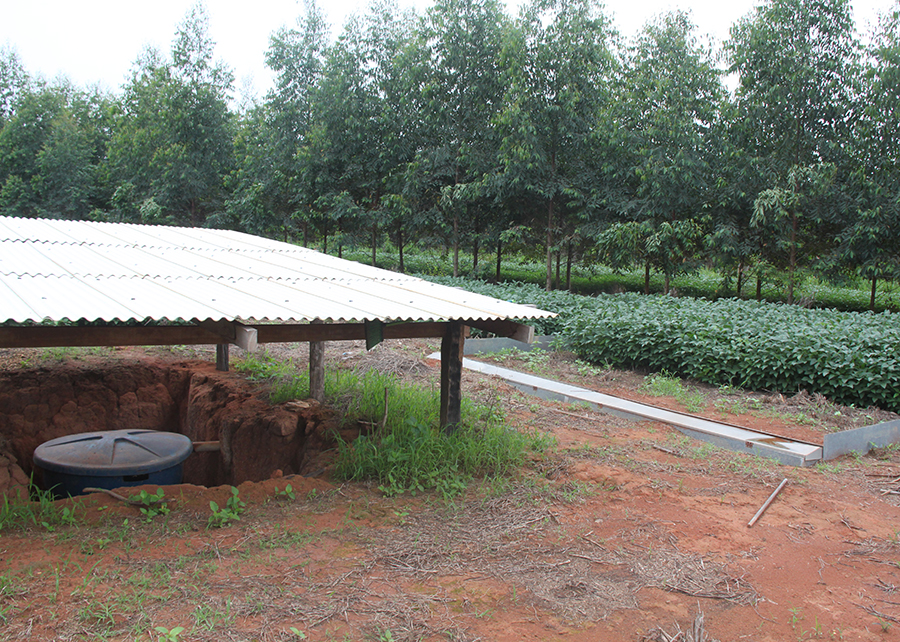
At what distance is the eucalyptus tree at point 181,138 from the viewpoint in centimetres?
2338

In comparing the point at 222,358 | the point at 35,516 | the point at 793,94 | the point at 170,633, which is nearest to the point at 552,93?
the point at 793,94

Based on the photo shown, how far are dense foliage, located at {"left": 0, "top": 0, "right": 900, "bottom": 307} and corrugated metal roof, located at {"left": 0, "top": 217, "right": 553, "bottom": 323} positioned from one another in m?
10.6

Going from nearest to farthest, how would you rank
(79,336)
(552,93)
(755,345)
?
(79,336), (755,345), (552,93)

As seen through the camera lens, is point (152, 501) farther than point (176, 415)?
No

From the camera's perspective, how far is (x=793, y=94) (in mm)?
14031

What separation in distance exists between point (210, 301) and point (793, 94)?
14.2 m

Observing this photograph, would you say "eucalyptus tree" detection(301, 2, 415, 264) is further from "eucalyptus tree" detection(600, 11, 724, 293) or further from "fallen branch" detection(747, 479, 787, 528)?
"fallen branch" detection(747, 479, 787, 528)

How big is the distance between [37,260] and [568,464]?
4801 mm

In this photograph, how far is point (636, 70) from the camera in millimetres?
16312

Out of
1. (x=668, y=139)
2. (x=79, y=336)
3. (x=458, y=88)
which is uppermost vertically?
(x=458, y=88)

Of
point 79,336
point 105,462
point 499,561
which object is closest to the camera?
point 499,561

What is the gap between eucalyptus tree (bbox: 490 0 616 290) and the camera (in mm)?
16172

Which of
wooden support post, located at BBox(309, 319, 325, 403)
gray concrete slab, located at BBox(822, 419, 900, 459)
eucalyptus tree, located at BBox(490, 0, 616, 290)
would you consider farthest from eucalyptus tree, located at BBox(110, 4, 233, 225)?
gray concrete slab, located at BBox(822, 419, 900, 459)

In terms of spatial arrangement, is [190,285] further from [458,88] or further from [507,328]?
[458,88]
